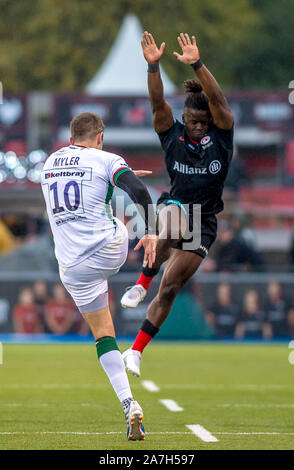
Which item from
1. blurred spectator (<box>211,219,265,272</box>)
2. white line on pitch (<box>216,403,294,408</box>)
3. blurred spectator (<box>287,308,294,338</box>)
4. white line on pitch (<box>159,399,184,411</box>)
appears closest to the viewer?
white line on pitch (<box>159,399,184,411</box>)

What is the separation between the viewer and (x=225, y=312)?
18.2 meters

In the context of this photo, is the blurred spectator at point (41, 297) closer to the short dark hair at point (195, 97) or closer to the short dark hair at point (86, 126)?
the short dark hair at point (195, 97)

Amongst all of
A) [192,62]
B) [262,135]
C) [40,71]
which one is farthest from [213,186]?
[40,71]

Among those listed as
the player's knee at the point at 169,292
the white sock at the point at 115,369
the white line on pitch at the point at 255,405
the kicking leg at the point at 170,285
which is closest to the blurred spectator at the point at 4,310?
the white line on pitch at the point at 255,405

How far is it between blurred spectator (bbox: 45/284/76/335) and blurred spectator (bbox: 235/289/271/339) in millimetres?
3151

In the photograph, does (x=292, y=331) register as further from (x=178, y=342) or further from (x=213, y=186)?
(x=213, y=186)

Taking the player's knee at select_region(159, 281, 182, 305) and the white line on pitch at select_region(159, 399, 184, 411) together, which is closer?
the player's knee at select_region(159, 281, 182, 305)

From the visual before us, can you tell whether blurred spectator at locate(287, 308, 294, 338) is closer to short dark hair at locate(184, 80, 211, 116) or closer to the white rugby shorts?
short dark hair at locate(184, 80, 211, 116)

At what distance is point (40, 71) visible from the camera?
50.6m

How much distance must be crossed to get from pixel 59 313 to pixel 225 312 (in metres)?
3.12

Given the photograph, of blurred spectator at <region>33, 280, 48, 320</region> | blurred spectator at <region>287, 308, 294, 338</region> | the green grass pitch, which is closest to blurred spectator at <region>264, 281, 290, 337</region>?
blurred spectator at <region>287, 308, 294, 338</region>

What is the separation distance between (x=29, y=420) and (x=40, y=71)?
143 ft

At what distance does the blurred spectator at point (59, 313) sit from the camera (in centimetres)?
1811

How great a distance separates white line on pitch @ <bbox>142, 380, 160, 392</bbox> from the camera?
444 inches
